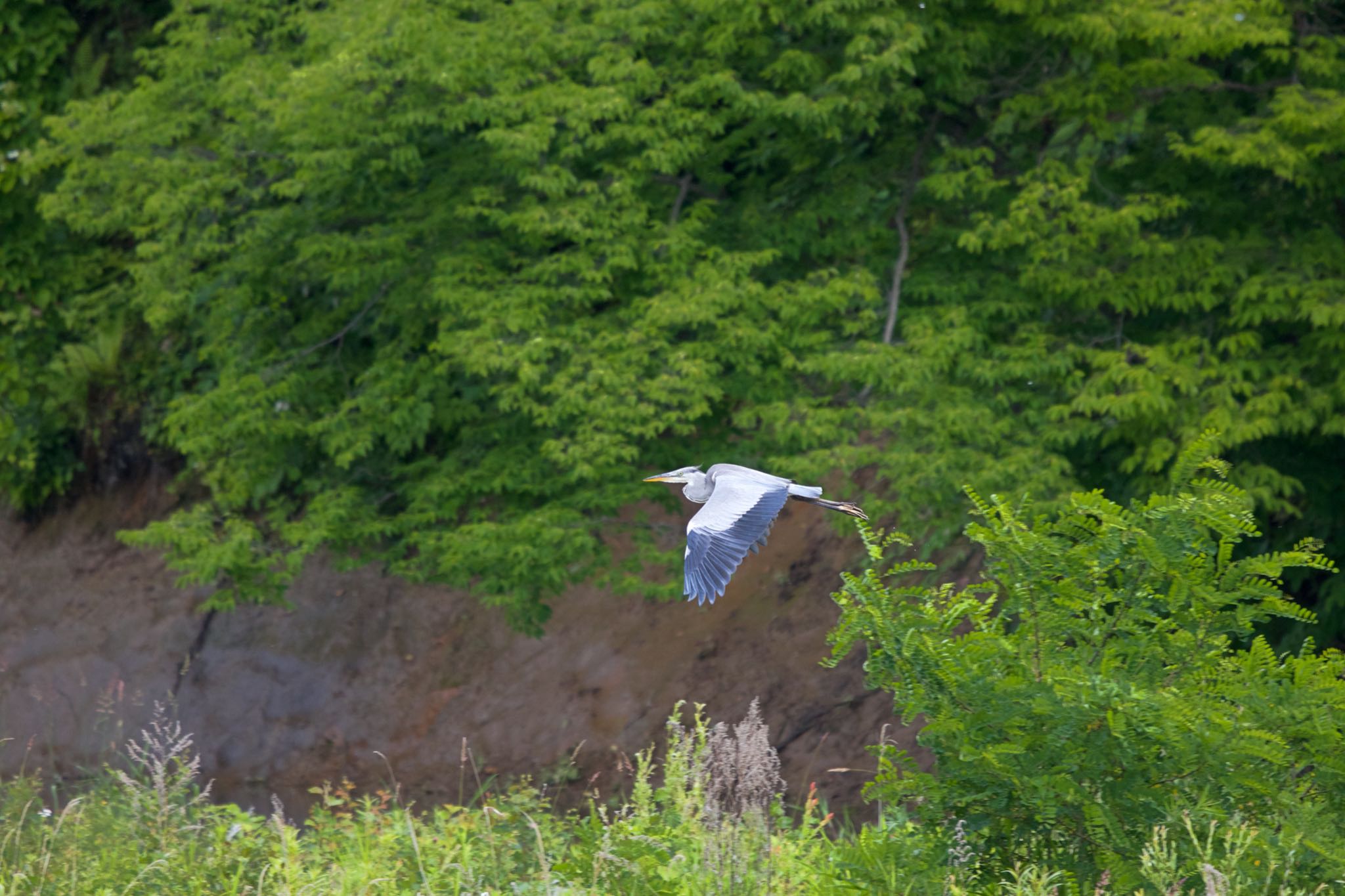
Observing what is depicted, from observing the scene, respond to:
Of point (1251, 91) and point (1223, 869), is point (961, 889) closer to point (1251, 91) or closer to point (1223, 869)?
point (1223, 869)

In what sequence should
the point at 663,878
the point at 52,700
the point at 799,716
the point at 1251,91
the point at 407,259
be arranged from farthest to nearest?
the point at 52,700
the point at 799,716
the point at 407,259
the point at 1251,91
the point at 663,878

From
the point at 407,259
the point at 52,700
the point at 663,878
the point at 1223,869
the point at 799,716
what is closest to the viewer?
the point at 1223,869

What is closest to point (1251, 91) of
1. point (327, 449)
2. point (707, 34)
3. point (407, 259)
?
point (707, 34)

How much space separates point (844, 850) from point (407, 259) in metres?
5.92

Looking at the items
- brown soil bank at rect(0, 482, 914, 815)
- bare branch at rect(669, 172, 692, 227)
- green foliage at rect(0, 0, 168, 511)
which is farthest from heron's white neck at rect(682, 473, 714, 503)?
green foliage at rect(0, 0, 168, 511)

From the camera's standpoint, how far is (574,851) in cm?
422

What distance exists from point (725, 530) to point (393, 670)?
7.65 meters

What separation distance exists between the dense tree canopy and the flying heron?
177cm

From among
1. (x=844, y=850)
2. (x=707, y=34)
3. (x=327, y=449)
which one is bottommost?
(x=327, y=449)

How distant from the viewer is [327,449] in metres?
8.80

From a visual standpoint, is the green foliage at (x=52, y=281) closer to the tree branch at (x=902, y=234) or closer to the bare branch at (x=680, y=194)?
the bare branch at (x=680, y=194)

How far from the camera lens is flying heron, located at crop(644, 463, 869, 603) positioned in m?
4.55

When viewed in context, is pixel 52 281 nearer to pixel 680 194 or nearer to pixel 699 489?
pixel 680 194

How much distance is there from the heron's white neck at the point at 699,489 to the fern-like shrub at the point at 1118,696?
1861 millimetres
